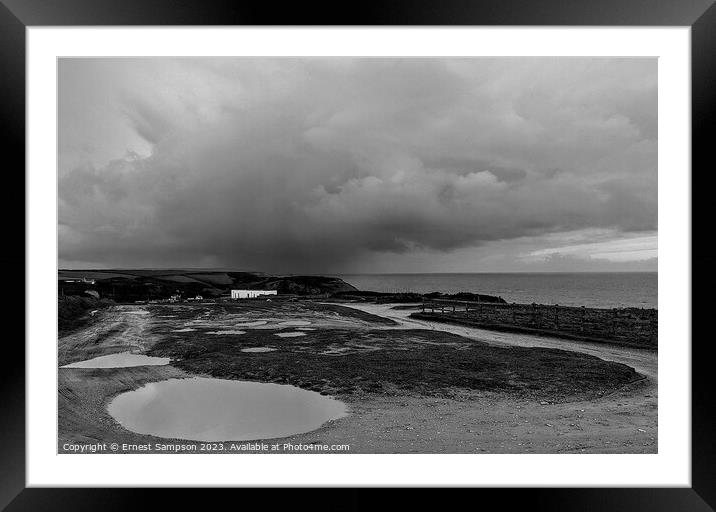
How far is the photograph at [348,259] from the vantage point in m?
3.54

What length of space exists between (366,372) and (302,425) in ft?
4.19

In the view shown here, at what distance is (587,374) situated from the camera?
177 inches

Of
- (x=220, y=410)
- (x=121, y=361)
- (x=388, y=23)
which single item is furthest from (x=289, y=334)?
(x=388, y=23)

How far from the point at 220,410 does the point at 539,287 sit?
9565 mm

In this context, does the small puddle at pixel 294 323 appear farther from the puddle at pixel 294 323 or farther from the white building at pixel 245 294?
the white building at pixel 245 294

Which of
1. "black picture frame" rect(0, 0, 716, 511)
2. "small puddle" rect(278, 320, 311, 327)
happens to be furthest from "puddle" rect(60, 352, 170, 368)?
"black picture frame" rect(0, 0, 716, 511)

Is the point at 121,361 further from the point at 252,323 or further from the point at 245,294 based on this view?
the point at 245,294

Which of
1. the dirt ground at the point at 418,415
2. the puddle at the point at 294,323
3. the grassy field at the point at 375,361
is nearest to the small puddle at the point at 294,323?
the puddle at the point at 294,323

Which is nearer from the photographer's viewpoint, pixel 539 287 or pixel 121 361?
pixel 121 361

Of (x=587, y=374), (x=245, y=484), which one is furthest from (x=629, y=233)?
(x=245, y=484)

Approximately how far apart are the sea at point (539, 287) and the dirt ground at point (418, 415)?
349cm

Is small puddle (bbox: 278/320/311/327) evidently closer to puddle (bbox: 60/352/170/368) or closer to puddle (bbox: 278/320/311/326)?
puddle (bbox: 278/320/311/326)

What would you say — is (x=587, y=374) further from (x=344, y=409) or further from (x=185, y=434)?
(x=185, y=434)

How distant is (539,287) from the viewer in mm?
10211
